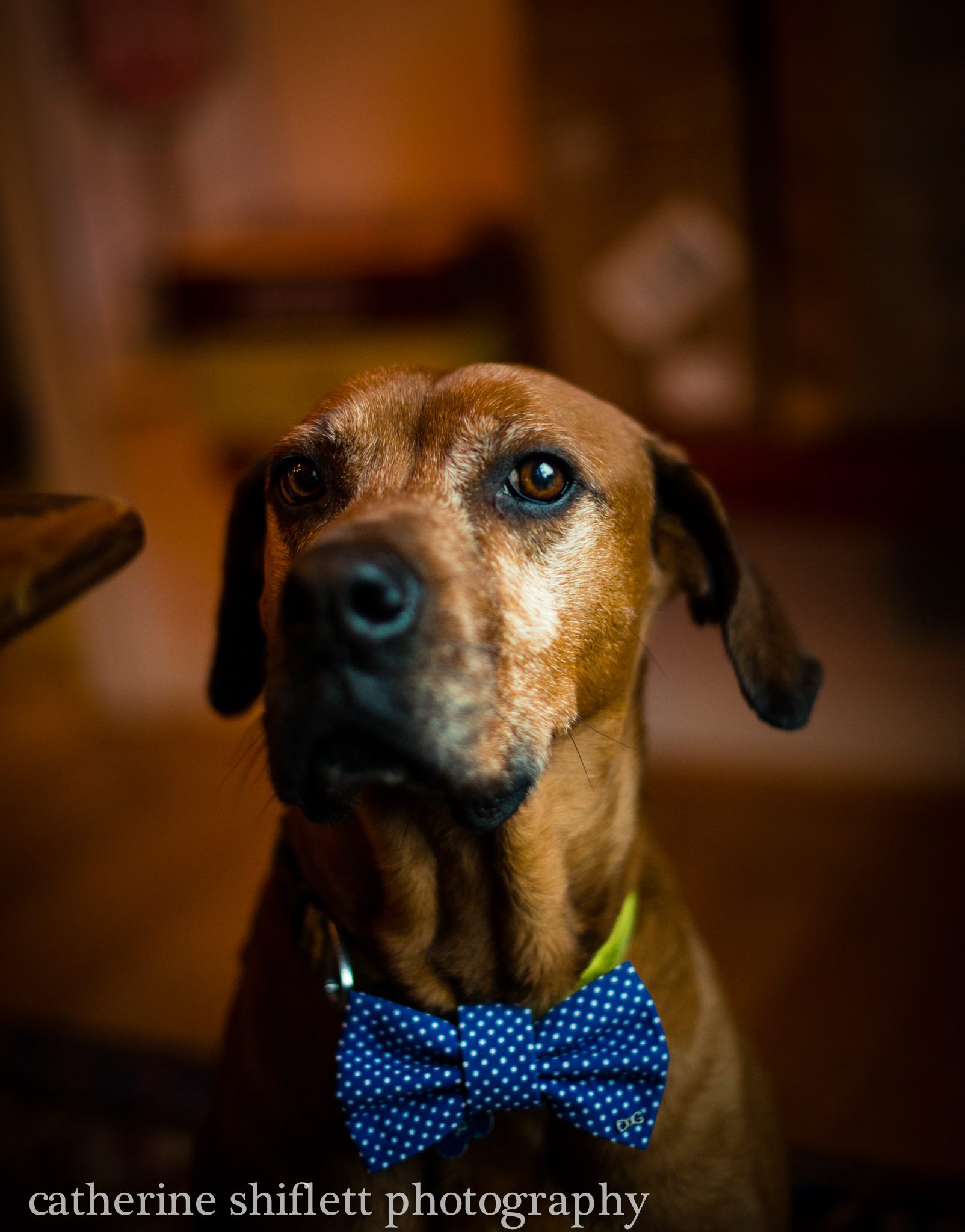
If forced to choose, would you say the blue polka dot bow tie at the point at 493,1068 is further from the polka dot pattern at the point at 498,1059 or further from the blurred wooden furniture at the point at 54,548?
the blurred wooden furniture at the point at 54,548

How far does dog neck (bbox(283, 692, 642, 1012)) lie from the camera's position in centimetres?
118

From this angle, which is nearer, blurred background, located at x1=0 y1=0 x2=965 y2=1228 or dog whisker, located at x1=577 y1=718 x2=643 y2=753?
dog whisker, located at x1=577 y1=718 x2=643 y2=753

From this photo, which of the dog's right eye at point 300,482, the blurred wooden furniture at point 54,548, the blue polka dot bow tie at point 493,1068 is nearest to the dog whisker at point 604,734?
the blue polka dot bow tie at point 493,1068

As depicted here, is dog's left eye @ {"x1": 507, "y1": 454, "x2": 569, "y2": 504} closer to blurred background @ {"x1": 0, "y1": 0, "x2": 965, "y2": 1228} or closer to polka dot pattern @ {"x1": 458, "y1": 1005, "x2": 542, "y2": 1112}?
polka dot pattern @ {"x1": 458, "y1": 1005, "x2": 542, "y2": 1112}

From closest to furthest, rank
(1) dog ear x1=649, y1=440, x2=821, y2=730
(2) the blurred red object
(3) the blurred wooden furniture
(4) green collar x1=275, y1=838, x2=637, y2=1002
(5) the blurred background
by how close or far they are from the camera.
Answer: (3) the blurred wooden furniture, (4) green collar x1=275, y1=838, x2=637, y2=1002, (1) dog ear x1=649, y1=440, x2=821, y2=730, (5) the blurred background, (2) the blurred red object

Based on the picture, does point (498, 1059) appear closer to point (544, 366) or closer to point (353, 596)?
point (353, 596)

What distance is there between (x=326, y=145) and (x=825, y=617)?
2141 millimetres

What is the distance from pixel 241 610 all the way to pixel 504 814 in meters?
0.55

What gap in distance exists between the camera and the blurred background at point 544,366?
2.26 metres

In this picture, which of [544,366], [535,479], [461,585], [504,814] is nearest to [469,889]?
[504,814]

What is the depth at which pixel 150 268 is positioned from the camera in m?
3.82

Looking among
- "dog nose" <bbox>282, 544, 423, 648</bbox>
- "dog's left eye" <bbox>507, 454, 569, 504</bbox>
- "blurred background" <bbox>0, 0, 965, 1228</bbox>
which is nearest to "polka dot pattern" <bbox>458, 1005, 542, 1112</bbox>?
"dog nose" <bbox>282, 544, 423, 648</bbox>

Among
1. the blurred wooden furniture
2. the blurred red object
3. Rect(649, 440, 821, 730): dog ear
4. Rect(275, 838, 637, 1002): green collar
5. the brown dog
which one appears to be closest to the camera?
the blurred wooden furniture

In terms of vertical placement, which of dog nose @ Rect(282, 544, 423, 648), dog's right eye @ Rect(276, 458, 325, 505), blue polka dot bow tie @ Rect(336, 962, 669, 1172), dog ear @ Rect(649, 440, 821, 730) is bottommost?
blue polka dot bow tie @ Rect(336, 962, 669, 1172)
